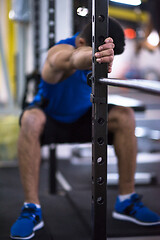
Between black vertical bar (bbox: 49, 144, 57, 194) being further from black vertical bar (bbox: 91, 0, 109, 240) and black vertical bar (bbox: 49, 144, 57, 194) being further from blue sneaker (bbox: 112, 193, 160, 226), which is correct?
black vertical bar (bbox: 91, 0, 109, 240)

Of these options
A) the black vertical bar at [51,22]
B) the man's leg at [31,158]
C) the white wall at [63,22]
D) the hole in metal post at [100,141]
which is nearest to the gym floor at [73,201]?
the man's leg at [31,158]

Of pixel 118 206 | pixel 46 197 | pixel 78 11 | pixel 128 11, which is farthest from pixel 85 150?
pixel 128 11

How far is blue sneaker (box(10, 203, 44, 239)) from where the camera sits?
1606 mm

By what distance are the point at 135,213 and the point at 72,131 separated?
52 centimetres

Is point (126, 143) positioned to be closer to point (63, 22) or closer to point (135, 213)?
point (135, 213)

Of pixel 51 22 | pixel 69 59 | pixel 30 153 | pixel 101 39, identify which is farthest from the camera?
pixel 51 22

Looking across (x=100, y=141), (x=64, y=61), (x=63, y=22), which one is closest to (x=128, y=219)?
(x=100, y=141)

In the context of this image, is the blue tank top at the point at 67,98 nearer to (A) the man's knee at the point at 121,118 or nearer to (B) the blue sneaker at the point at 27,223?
(A) the man's knee at the point at 121,118

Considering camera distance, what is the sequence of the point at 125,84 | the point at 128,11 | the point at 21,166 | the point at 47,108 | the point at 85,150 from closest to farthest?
1. the point at 125,84
2. the point at 21,166
3. the point at 47,108
4. the point at 85,150
5. the point at 128,11

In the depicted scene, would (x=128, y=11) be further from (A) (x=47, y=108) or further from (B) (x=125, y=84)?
(B) (x=125, y=84)

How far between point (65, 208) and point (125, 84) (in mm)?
1244

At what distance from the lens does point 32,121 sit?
71.0 inches

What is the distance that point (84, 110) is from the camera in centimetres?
191

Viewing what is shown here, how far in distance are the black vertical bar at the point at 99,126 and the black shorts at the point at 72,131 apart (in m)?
0.60
